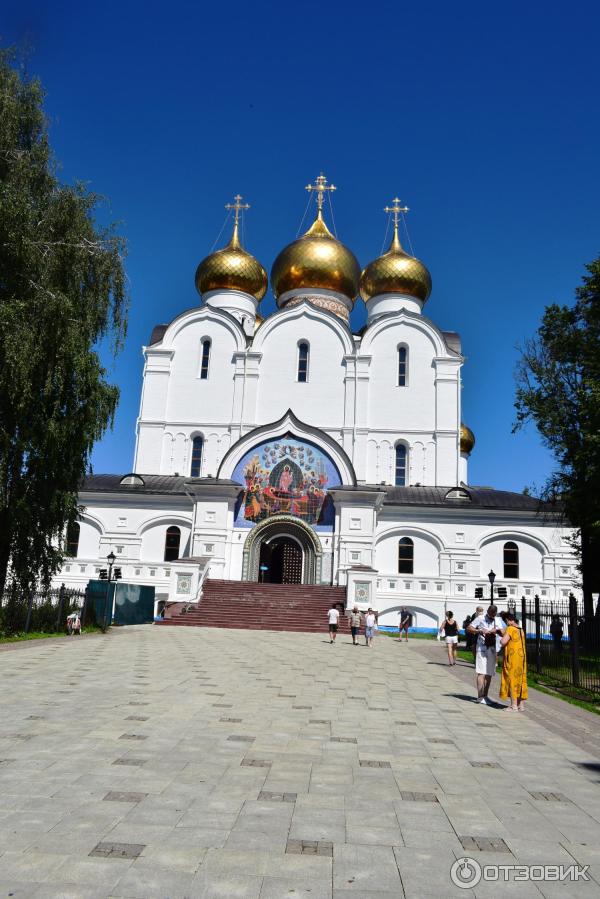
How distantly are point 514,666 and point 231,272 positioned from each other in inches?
1240

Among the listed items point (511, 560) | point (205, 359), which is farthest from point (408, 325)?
point (511, 560)

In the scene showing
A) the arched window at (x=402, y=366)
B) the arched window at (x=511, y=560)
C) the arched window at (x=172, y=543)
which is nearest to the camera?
the arched window at (x=511, y=560)

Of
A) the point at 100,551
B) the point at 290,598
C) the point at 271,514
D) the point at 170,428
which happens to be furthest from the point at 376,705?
the point at 170,428

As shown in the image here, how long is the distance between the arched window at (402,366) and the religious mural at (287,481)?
7511 mm

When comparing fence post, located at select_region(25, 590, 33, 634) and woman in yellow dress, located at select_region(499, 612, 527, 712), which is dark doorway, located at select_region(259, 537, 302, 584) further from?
woman in yellow dress, located at select_region(499, 612, 527, 712)

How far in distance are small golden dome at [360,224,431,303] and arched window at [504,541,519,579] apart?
14742 millimetres

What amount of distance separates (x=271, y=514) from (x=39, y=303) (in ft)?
49.6

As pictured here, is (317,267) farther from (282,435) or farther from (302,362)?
(282,435)

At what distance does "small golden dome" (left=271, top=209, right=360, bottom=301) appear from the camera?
3684 cm

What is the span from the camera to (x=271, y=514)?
1130 inches

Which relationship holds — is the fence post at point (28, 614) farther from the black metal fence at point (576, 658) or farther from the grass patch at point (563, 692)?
the black metal fence at point (576, 658)

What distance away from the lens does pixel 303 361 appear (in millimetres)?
34375

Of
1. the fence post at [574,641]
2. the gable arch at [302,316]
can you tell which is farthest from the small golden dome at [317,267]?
the fence post at [574,641]

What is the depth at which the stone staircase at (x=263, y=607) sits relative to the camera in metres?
24.2
